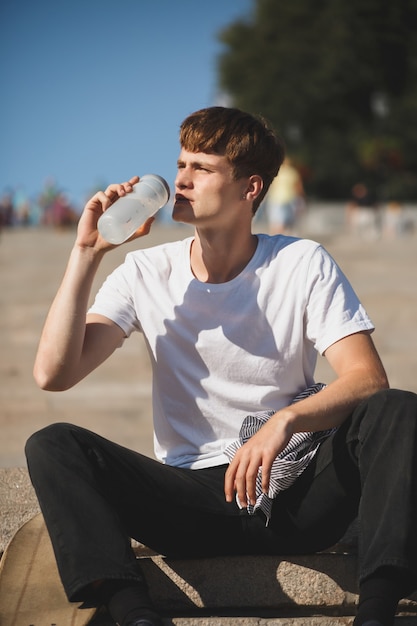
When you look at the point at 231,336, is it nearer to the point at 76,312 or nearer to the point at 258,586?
the point at 76,312

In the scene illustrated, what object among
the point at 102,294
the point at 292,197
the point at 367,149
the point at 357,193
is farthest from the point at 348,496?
the point at 367,149

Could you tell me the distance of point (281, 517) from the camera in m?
2.74

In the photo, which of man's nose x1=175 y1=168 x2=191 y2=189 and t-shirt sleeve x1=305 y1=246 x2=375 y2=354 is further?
man's nose x1=175 y1=168 x2=191 y2=189

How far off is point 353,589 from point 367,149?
33623mm

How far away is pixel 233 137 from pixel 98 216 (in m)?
0.50

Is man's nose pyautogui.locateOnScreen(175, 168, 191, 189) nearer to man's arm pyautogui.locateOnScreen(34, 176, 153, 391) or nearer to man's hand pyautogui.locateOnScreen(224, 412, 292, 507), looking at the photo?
man's arm pyautogui.locateOnScreen(34, 176, 153, 391)

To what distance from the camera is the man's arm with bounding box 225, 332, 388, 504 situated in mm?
2494

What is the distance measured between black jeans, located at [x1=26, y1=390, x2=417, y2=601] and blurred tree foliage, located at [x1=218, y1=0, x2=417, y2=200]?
1338 inches

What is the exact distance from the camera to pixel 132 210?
108 inches

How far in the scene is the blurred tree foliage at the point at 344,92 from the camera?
3700cm

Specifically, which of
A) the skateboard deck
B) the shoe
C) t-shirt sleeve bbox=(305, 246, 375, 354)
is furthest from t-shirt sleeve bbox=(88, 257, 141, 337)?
the shoe

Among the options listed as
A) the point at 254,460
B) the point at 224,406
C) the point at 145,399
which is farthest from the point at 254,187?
the point at 145,399

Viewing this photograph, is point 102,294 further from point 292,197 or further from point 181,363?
point 292,197

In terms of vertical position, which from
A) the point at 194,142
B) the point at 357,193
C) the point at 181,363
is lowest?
the point at 357,193
